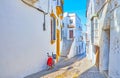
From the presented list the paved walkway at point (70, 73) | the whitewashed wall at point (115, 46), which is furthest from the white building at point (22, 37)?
the whitewashed wall at point (115, 46)

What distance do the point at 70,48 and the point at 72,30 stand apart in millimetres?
7628

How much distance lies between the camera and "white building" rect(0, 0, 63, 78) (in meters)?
8.82

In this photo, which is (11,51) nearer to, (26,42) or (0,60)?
(0,60)

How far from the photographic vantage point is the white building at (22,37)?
882 centimetres

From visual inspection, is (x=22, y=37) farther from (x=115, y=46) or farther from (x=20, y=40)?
(x=115, y=46)

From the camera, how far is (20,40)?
1030cm

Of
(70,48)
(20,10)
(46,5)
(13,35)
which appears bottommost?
(70,48)

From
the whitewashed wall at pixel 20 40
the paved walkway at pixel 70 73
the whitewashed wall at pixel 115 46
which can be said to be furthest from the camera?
the paved walkway at pixel 70 73

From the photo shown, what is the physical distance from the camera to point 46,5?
15430 mm

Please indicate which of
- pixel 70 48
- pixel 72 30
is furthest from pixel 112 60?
pixel 72 30

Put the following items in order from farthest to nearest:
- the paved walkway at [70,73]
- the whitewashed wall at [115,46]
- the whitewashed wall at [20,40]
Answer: the paved walkway at [70,73], the whitewashed wall at [20,40], the whitewashed wall at [115,46]

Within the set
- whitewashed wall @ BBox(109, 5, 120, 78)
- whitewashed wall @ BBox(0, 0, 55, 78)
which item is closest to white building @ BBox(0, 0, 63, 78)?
whitewashed wall @ BBox(0, 0, 55, 78)

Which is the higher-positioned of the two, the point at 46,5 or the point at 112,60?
the point at 46,5

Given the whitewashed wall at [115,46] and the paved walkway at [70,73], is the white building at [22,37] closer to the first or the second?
the paved walkway at [70,73]
